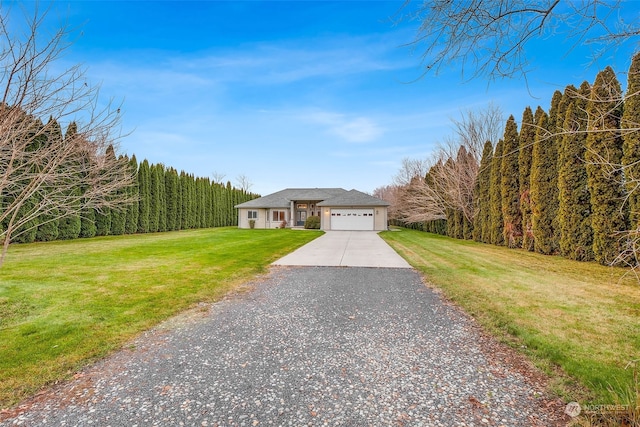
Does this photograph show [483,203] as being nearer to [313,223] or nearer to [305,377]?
[313,223]

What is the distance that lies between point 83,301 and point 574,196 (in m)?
13.3

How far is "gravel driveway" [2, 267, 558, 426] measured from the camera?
2209 mm

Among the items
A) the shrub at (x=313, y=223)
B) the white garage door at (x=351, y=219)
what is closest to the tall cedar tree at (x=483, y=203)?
the white garage door at (x=351, y=219)

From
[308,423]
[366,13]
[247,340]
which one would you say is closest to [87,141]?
[247,340]

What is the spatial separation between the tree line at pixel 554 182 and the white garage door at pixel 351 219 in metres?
6.27

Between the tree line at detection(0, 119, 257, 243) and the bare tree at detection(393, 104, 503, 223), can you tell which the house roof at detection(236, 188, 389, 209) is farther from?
the bare tree at detection(393, 104, 503, 223)

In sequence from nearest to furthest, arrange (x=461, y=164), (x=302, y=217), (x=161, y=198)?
1. (x=461, y=164)
2. (x=161, y=198)
3. (x=302, y=217)

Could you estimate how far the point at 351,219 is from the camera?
25984 mm

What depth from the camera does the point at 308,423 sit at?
2.13 metres

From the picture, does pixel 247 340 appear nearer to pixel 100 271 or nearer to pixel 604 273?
pixel 100 271

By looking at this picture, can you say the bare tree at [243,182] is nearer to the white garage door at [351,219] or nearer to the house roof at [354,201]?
the house roof at [354,201]

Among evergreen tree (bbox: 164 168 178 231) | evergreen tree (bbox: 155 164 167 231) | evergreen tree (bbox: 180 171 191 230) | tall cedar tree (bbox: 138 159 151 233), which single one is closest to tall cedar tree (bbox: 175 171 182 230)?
evergreen tree (bbox: 180 171 191 230)

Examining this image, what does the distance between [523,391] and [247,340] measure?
2.83 meters

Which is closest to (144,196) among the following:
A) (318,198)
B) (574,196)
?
(318,198)
